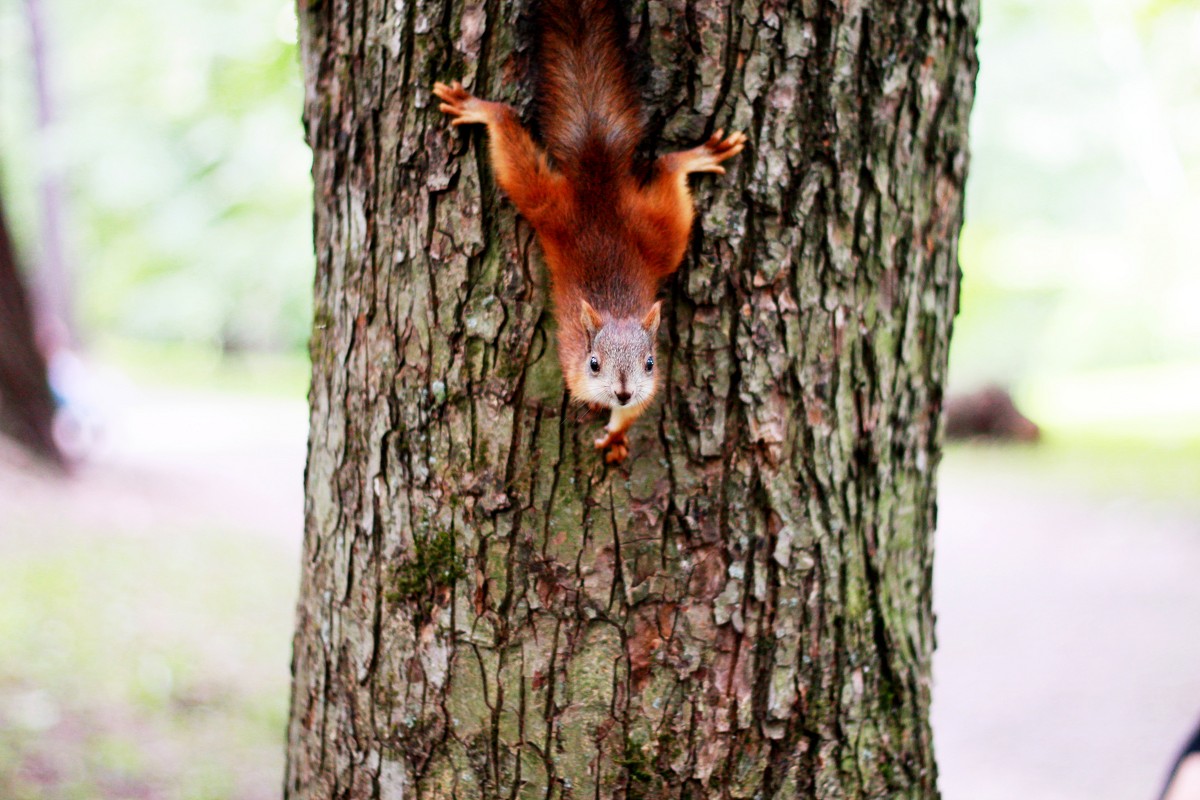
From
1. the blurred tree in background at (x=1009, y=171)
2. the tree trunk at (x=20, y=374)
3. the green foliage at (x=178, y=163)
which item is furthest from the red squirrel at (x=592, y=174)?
the tree trunk at (x=20, y=374)

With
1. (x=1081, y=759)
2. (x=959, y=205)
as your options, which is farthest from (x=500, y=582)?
(x=1081, y=759)

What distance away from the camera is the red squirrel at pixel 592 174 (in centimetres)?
195

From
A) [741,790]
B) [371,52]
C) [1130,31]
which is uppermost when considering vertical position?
[1130,31]

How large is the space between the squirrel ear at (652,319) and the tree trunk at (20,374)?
742 cm

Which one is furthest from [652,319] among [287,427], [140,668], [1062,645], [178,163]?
[178,163]

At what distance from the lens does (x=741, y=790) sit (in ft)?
6.95

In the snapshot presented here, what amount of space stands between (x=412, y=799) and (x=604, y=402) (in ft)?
3.48

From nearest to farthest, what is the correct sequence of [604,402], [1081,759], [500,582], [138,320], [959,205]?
[604,402], [500,582], [959,205], [1081,759], [138,320]

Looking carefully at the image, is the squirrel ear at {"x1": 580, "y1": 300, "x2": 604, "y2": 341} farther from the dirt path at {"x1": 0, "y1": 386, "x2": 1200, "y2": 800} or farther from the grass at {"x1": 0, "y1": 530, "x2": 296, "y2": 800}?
the dirt path at {"x1": 0, "y1": 386, "x2": 1200, "y2": 800}

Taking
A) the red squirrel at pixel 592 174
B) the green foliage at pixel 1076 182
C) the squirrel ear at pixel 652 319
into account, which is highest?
the green foliage at pixel 1076 182

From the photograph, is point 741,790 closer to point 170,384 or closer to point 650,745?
point 650,745

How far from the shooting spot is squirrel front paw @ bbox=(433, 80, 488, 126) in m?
1.96

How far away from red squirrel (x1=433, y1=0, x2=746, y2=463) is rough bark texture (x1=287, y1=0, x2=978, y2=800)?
0.06 metres

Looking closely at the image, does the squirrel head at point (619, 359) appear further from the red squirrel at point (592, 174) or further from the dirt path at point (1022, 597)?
the dirt path at point (1022, 597)
